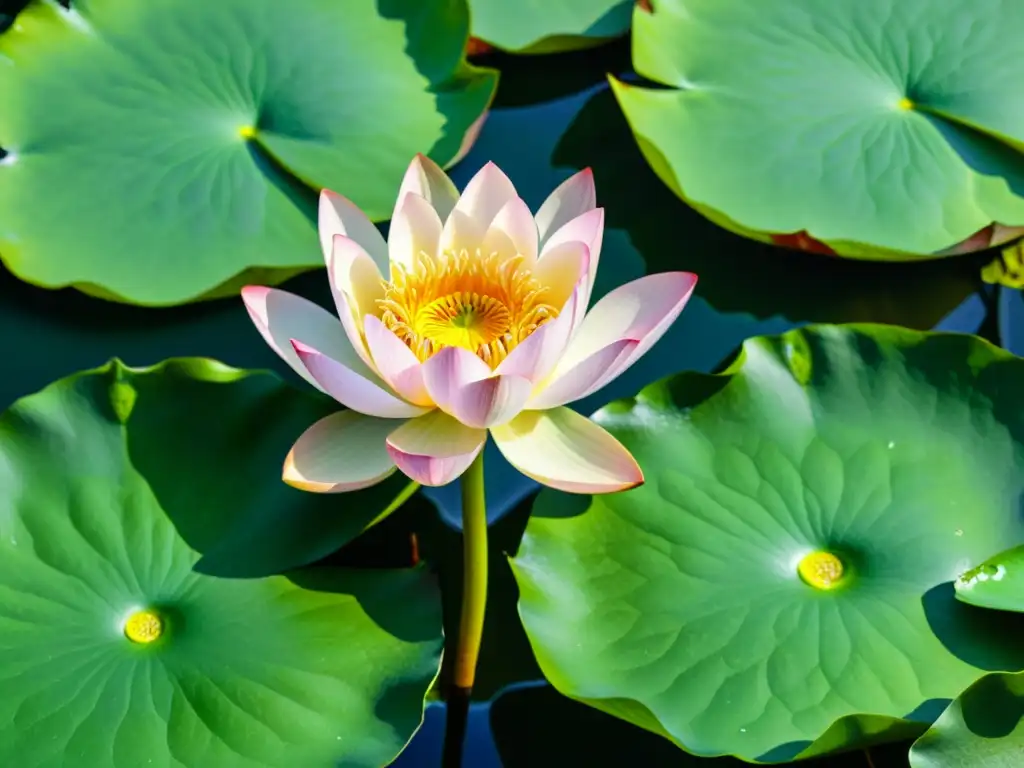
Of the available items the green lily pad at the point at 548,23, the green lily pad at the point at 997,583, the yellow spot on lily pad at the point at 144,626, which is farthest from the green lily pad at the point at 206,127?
the green lily pad at the point at 997,583

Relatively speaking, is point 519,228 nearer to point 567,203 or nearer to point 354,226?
point 567,203

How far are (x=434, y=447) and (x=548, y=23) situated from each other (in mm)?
1487

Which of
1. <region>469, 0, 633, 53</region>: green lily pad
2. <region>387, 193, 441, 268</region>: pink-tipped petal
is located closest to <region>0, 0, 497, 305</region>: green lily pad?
<region>469, 0, 633, 53</region>: green lily pad

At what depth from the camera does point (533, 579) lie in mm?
1429

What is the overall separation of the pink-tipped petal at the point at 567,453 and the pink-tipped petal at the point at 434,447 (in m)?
0.05

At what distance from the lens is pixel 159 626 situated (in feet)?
4.46

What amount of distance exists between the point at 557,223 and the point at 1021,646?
868 millimetres

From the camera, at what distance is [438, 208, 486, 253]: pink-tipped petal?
1350 mm

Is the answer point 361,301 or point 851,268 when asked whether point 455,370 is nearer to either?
point 361,301

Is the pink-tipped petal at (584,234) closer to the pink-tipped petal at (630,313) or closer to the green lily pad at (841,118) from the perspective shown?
the pink-tipped petal at (630,313)

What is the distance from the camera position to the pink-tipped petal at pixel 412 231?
134cm

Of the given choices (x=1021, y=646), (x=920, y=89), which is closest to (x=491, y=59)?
(x=920, y=89)

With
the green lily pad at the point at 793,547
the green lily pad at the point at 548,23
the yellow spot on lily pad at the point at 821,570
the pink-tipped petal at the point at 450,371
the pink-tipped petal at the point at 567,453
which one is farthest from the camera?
the green lily pad at the point at 548,23

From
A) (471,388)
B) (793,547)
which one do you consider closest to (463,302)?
(471,388)
